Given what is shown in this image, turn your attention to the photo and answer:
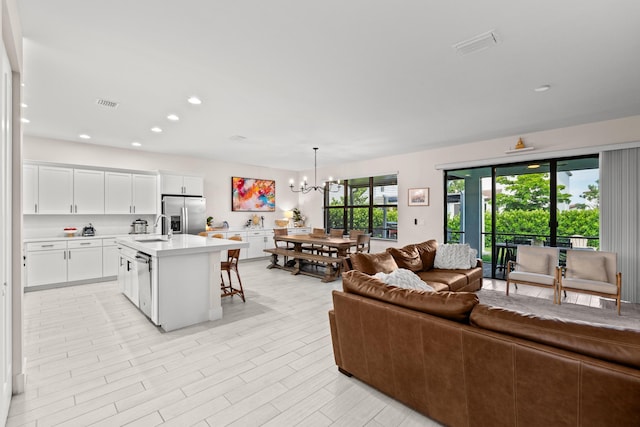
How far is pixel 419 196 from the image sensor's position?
6.46 metres

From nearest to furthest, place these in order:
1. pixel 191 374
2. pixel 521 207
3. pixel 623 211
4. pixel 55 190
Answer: pixel 191 374
pixel 623 211
pixel 55 190
pixel 521 207

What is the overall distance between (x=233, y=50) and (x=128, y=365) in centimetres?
285

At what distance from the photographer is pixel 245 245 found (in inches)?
151

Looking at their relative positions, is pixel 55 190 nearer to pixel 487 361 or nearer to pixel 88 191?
pixel 88 191

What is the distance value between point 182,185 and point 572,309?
723cm

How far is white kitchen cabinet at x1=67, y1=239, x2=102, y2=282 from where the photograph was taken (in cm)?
507

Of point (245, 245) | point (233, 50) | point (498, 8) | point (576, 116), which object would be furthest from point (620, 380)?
point (576, 116)

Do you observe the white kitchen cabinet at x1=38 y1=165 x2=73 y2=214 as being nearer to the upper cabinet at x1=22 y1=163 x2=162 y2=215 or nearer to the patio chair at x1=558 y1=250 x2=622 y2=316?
the upper cabinet at x1=22 y1=163 x2=162 y2=215

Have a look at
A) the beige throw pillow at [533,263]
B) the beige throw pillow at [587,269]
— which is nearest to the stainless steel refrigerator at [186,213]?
the beige throw pillow at [533,263]

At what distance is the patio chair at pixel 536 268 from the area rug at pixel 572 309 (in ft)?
0.69

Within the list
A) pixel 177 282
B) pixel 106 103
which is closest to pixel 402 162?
pixel 177 282

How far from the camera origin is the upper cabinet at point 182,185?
6242 millimetres

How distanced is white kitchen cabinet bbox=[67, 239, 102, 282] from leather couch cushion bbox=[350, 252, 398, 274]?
485cm

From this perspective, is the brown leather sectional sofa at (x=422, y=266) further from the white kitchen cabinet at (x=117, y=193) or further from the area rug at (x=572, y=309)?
the white kitchen cabinet at (x=117, y=193)
